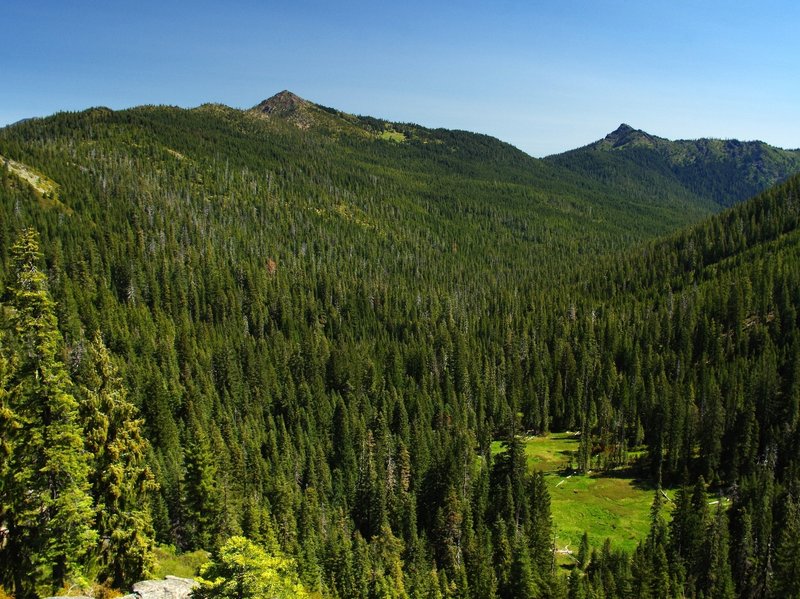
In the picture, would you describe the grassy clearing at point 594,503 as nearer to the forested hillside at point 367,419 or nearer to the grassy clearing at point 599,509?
the grassy clearing at point 599,509

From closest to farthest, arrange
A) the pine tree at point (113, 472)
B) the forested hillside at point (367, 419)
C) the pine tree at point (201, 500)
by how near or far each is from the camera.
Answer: the forested hillside at point (367, 419), the pine tree at point (113, 472), the pine tree at point (201, 500)

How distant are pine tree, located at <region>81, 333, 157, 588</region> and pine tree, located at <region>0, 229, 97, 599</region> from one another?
219 cm

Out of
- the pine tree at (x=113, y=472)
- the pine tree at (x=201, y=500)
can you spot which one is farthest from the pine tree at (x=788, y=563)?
the pine tree at (x=113, y=472)

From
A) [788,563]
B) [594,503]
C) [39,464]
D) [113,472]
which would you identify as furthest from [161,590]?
[594,503]

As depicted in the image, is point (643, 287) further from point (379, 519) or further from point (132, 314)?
point (132, 314)

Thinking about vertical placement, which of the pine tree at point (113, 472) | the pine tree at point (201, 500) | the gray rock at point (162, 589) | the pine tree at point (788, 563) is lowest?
the pine tree at point (788, 563)

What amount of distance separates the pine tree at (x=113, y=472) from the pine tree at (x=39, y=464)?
2.19 m

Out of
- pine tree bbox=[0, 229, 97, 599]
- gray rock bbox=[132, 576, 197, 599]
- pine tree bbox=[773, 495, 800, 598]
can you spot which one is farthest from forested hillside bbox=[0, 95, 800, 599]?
gray rock bbox=[132, 576, 197, 599]

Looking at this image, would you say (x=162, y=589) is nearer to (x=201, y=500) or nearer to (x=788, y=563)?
(x=201, y=500)

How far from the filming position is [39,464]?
24.7 metres

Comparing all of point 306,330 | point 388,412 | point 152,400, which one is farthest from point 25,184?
point 388,412

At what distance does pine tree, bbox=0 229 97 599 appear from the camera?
24.4 metres

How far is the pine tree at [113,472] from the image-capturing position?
91.1 feet

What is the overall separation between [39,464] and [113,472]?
3.88 metres
